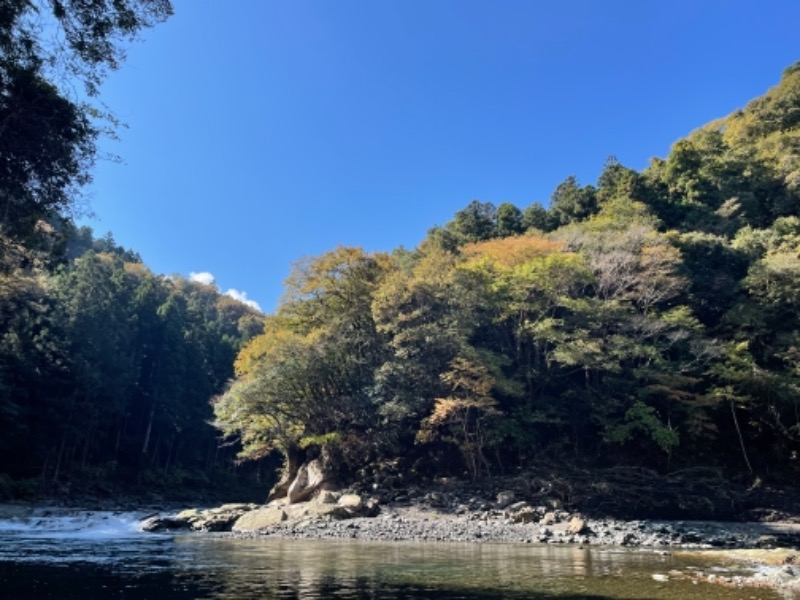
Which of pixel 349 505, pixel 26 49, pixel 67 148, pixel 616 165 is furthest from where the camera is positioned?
pixel 616 165

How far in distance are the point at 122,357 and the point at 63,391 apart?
6.63 metres

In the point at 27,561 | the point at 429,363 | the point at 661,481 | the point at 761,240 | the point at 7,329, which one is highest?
the point at 761,240

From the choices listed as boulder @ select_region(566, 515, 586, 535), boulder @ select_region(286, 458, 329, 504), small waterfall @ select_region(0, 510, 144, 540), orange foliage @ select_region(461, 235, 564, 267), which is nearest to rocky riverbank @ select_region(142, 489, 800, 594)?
boulder @ select_region(566, 515, 586, 535)

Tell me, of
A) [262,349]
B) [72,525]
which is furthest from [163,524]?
[262,349]

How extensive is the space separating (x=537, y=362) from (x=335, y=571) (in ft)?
74.5

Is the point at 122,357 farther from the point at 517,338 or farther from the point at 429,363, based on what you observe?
the point at 517,338

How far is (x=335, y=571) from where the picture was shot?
538 inches

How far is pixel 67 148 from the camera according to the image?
13266mm

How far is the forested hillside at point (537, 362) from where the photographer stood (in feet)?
99.9

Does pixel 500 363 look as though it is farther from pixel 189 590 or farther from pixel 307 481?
pixel 189 590

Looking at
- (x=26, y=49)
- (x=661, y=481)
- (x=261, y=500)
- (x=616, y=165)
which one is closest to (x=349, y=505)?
(x=661, y=481)

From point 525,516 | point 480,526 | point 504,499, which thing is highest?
point 504,499

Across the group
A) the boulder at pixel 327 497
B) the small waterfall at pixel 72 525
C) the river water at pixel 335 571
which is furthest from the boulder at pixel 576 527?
the small waterfall at pixel 72 525

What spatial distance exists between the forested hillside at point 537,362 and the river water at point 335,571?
11769mm
